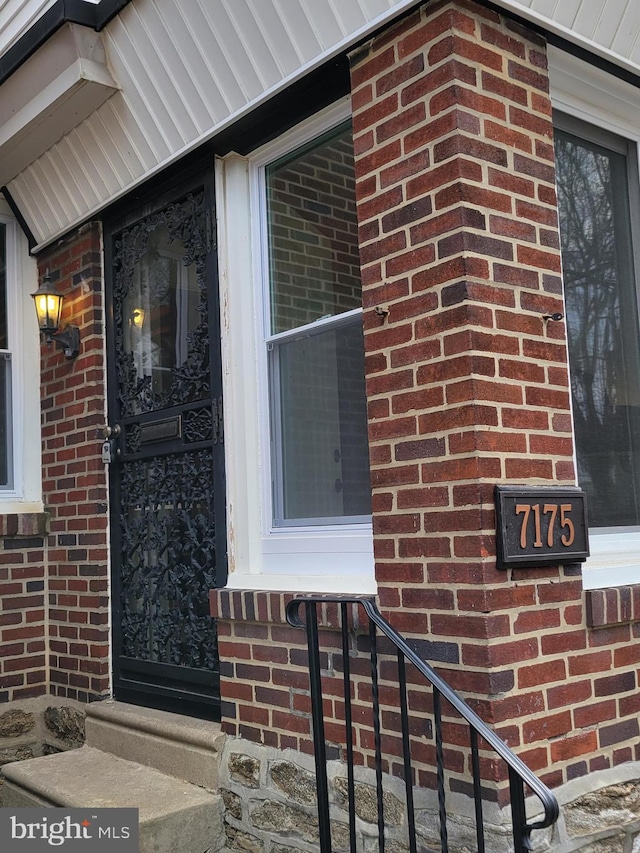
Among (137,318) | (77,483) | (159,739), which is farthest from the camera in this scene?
(77,483)

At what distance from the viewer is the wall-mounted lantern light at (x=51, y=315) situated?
4.71 meters

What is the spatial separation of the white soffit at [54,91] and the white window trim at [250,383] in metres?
0.69

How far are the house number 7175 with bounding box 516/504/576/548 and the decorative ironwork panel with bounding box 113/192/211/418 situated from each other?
1692mm

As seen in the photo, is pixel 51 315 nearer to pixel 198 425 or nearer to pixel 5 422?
pixel 5 422

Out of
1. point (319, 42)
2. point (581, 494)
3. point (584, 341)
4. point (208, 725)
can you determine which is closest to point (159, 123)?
point (319, 42)

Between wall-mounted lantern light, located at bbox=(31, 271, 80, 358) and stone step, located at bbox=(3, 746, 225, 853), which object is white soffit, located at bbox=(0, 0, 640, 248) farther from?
stone step, located at bbox=(3, 746, 225, 853)

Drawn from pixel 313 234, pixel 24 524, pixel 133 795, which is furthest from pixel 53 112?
pixel 133 795

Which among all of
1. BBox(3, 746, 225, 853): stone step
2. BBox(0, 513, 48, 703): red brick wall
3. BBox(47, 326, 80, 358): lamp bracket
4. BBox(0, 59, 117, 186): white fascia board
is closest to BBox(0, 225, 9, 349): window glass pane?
BBox(47, 326, 80, 358): lamp bracket

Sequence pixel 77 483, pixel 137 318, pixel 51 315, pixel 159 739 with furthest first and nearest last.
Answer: pixel 51 315 < pixel 77 483 < pixel 137 318 < pixel 159 739

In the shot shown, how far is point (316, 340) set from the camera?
3.61 meters

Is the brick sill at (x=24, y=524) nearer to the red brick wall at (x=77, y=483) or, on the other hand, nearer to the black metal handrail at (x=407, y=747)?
the red brick wall at (x=77, y=483)

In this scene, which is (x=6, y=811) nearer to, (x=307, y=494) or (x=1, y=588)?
(x=1, y=588)

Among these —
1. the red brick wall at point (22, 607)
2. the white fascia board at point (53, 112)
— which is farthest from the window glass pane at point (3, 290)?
the red brick wall at point (22, 607)

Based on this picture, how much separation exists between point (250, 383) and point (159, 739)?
1.66 m
